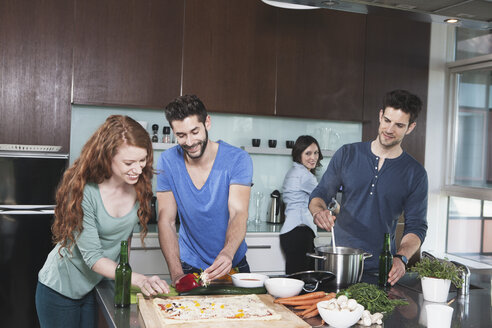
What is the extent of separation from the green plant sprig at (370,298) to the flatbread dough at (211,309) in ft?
0.99

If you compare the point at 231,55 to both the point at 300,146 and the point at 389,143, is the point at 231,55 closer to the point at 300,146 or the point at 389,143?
the point at 300,146

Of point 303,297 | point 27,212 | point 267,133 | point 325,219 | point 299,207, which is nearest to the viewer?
point 303,297

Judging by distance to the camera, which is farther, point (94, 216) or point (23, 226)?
point (23, 226)

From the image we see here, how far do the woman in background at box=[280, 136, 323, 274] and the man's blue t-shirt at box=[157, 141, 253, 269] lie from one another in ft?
5.10

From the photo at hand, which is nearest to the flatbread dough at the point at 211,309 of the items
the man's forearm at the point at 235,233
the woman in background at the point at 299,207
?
the man's forearm at the point at 235,233

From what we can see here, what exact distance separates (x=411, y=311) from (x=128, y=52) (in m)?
2.99

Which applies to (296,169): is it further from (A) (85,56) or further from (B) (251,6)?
(A) (85,56)

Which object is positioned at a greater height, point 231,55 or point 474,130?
point 231,55

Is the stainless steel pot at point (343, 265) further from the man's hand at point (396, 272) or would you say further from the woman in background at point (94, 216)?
the woman in background at point (94, 216)

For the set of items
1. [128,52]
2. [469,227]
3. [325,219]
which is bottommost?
[469,227]

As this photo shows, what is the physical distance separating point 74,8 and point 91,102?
714 millimetres

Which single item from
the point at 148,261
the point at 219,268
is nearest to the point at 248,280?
the point at 219,268

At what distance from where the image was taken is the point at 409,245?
7.87 feet

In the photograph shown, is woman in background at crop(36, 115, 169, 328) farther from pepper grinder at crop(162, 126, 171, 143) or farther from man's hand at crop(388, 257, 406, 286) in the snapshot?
pepper grinder at crop(162, 126, 171, 143)
